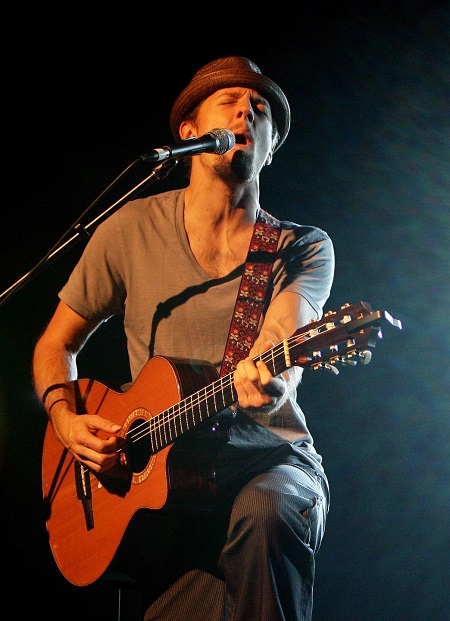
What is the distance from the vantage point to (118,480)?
2574 millimetres

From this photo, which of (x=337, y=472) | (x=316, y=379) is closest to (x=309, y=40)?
(x=316, y=379)

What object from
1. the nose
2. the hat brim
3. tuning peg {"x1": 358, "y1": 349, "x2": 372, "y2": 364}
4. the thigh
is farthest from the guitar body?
the hat brim

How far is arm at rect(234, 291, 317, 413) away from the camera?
206 cm

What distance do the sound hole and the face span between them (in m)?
1.20

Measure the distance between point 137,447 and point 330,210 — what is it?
2.04 metres

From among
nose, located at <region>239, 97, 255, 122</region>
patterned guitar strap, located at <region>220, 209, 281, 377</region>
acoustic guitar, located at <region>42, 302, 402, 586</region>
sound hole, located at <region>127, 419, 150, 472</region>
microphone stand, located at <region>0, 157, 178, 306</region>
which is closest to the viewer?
acoustic guitar, located at <region>42, 302, 402, 586</region>

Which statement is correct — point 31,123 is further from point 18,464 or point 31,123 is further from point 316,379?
point 316,379

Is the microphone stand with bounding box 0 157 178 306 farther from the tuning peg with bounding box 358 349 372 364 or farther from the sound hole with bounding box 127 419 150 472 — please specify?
the tuning peg with bounding box 358 349 372 364

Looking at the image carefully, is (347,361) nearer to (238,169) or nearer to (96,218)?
(96,218)

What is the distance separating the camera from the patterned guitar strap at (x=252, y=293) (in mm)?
2621

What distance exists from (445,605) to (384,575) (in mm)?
336

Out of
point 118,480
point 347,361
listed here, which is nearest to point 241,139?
point 347,361

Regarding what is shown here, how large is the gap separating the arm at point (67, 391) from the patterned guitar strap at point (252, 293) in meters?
0.56

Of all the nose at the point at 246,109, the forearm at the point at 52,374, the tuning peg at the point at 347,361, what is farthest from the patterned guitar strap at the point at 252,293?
the forearm at the point at 52,374
